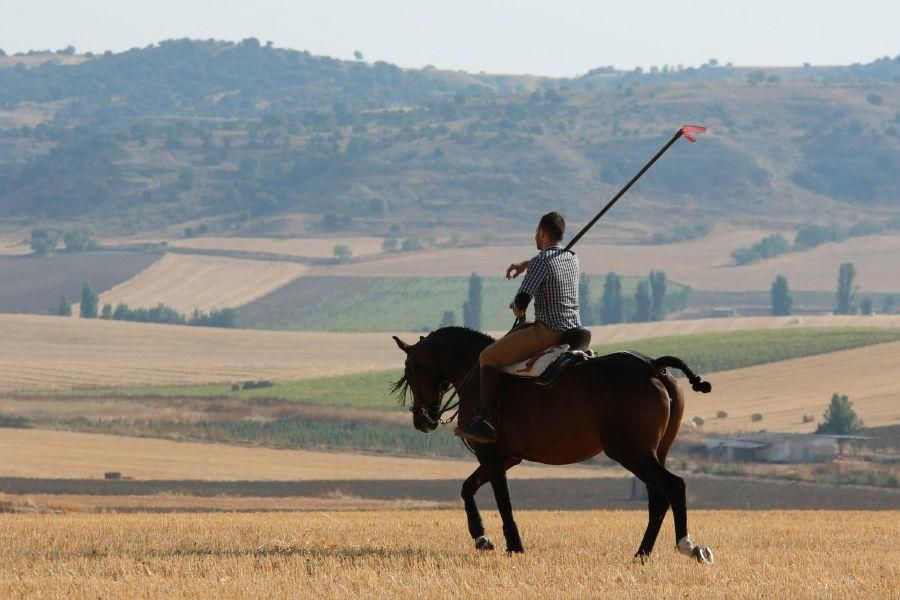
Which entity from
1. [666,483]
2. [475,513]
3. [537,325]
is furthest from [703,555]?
[475,513]

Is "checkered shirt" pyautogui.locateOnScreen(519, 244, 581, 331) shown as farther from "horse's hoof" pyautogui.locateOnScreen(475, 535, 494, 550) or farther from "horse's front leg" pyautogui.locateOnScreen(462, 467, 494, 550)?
"horse's hoof" pyautogui.locateOnScreen(475, 535, 494, 550)

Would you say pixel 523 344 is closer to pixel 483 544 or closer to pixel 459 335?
pixel 459 335

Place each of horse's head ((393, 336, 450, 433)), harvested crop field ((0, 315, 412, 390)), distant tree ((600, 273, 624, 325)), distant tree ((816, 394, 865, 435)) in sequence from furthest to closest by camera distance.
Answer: distant tree ((600, 273, 624, 325)) < harvested crop field ((0, 315, 412, 390)) < distant tree ((816, 394, 865, 435)) < horse's head ((393, 336, 450, 433))

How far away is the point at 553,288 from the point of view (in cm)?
1792

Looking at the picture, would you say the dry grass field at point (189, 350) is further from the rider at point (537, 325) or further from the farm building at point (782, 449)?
the rider at point (537, 325)

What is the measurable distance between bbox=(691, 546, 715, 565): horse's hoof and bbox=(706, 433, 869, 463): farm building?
223 feet

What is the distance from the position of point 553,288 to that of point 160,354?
140 meters

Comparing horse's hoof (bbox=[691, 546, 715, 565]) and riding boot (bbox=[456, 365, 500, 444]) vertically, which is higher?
riding boot (bbox=[456, 365, 500, 444])

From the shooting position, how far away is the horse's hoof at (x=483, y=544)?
1872cm

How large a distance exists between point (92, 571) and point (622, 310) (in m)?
184

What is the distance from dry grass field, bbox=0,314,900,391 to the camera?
445 feet

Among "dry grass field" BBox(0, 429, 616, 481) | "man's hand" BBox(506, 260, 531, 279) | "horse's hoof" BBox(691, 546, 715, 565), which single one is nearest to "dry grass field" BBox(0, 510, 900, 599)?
"horse's hoof" BBox(691, 546, 715, 565)

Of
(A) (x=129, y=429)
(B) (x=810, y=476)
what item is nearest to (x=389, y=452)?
(A) (x=129, y=429)

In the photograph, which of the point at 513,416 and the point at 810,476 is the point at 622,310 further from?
the point at 513,416
